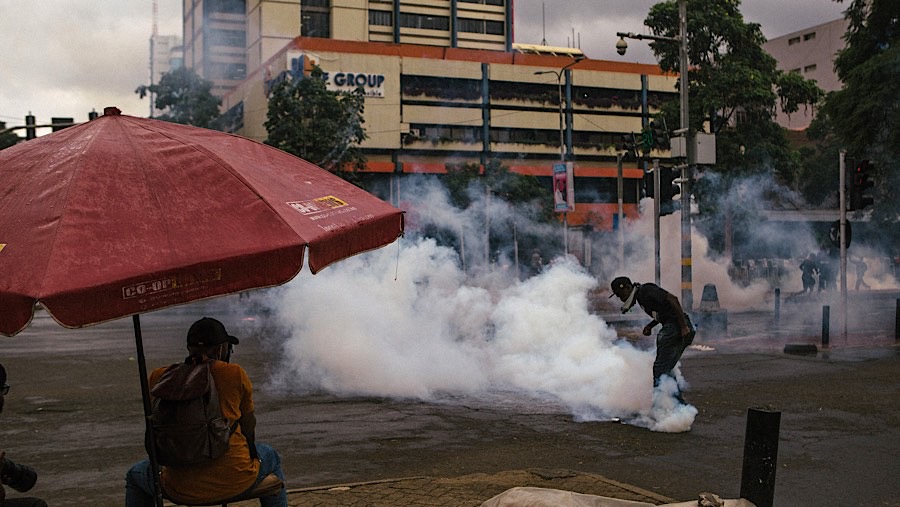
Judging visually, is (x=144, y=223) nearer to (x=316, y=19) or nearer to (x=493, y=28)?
(x=316, y=19)

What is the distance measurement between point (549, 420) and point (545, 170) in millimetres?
50141

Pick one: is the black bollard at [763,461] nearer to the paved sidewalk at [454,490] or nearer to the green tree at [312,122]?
the paved sidewalk at [454,490]

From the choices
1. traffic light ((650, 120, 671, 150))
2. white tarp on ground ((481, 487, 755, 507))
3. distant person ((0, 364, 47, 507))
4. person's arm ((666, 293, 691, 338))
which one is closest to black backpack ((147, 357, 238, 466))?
distant person ((0, 364, 47, 507))

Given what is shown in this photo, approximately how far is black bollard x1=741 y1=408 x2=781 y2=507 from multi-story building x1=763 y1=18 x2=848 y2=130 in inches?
3150

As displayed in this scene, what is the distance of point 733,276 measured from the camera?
112ft

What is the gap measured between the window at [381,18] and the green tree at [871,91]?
5078 cm

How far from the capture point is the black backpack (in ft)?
11.9

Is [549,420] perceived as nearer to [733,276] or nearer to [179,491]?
[179,491]

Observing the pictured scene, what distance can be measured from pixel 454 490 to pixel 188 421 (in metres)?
2.89

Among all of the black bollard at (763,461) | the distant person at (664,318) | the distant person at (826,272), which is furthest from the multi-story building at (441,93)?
the black bollard at (763,461)

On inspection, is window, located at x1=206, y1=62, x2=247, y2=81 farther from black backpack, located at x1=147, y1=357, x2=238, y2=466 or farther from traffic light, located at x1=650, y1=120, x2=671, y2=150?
black backpack, located at x1=147, y1=357, x2=238, y2=466

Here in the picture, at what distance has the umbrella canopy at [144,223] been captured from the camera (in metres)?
2.95

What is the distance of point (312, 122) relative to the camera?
34.8m

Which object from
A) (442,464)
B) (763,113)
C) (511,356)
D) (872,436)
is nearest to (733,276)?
(763,113)
